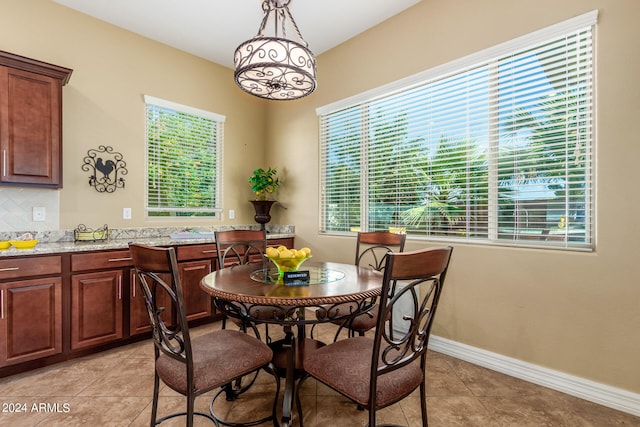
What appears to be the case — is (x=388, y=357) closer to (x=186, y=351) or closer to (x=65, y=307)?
(x=186, y=351)

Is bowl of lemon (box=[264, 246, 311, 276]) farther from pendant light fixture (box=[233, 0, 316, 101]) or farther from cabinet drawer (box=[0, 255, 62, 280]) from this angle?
cabinet drawer (box=[0, 255, 62, 280])

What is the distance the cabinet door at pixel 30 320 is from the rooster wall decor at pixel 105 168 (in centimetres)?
110

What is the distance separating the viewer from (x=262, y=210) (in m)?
4.09

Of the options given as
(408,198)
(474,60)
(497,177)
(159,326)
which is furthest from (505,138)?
(159,326)

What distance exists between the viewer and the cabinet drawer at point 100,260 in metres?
2.46

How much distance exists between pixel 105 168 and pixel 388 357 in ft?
10.5

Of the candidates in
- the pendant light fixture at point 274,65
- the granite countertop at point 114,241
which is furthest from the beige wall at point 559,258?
the granite countertop at point 114,241

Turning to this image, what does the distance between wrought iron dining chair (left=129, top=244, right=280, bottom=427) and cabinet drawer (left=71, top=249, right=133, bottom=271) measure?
4.68ft

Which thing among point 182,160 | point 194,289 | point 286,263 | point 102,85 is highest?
point 102,85

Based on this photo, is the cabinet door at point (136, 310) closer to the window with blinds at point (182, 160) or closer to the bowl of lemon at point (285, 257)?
the window with blinds at point (182, 160)

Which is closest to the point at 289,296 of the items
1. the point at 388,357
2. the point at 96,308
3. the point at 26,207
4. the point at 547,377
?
the point at 388,357

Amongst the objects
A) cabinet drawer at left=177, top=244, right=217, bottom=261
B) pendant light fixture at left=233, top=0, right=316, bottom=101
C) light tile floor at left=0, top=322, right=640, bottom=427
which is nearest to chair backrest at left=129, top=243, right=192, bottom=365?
light tile floor at left=0, top=322, right=640, bottom=427

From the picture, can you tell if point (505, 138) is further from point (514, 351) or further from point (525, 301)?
point (514, 351)

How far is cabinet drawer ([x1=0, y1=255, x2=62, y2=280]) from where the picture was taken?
2166 millimetres
